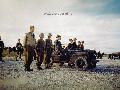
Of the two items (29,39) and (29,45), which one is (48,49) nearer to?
(29,45)

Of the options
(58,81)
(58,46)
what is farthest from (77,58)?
(58,81)

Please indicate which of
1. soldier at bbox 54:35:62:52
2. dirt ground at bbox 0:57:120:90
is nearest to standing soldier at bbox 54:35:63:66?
soldier at bbox 54:35:62:52

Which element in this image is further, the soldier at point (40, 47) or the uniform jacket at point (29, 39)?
the soldier at point (40, 47)

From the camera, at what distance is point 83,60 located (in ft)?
52.0

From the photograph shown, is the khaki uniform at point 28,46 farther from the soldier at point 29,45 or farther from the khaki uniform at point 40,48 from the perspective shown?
the khaki uniform at point 40,48

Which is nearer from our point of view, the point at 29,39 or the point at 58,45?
the point at 29,39

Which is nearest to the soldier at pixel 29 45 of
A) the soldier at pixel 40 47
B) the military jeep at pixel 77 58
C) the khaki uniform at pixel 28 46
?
the khaki uniform at pixel 28 46

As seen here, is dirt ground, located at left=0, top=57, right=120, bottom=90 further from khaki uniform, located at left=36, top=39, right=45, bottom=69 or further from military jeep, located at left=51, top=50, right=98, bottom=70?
khaki uniform, located at left=36, top=39, right=45, bottom=69

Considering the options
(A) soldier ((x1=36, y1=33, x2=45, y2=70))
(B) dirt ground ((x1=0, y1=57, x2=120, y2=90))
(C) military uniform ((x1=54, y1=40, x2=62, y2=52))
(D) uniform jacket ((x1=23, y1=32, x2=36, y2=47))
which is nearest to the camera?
(B) dirt ground ((x1=0, y1=57, x2=120, y2=90))

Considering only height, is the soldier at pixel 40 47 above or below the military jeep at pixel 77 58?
above

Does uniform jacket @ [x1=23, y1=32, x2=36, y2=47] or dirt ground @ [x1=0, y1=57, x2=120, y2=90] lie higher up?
uniform jacket @ [x1=23, y1=32, x2=36, y2=47]

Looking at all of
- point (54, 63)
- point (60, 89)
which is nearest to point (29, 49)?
point (54, 63)

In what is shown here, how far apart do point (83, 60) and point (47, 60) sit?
2.66 metres

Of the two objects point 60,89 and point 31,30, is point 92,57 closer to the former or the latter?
point 31,30
